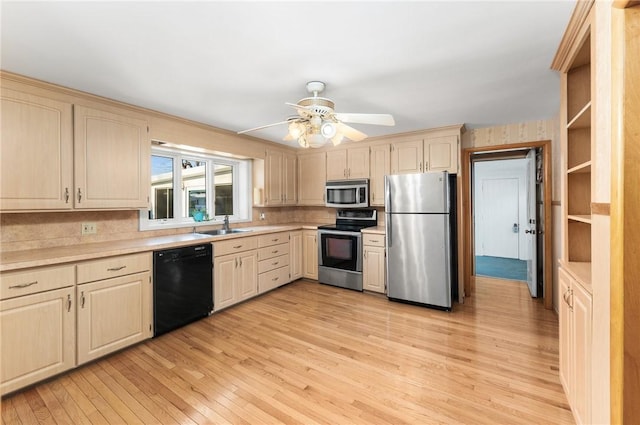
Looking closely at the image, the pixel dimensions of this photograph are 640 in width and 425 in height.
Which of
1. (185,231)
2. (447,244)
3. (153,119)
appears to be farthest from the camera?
(185,231)

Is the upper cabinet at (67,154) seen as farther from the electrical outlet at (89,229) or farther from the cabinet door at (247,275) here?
the cabinet door at (247,275)

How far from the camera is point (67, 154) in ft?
7.50

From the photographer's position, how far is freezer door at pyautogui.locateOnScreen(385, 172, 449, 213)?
325cm

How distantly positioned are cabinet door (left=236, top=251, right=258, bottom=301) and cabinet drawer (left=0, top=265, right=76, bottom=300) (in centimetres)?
166

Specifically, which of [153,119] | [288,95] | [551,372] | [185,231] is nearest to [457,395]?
[551,372]

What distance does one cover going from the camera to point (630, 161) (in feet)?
3.25

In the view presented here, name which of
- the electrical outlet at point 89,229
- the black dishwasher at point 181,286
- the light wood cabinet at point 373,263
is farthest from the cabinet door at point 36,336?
the light wood cabinet at point 373,263

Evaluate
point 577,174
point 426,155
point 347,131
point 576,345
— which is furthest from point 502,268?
point 347,131

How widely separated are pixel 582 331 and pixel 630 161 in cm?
96

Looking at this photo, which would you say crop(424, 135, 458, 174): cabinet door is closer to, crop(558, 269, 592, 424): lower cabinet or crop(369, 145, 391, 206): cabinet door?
crop(369, 145, 391, 206): cabinet door

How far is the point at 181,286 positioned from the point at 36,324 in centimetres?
106

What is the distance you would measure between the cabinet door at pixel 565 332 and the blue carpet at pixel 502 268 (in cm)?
326

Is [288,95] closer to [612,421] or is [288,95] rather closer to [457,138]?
[457,138]

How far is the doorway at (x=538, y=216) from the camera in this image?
3367 mm
